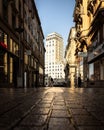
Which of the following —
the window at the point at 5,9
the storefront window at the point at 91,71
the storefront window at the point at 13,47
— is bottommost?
the storefront window at the point at 91,71

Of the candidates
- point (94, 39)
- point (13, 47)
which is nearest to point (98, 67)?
point (94, 39)

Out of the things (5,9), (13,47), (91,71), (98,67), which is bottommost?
(91,71)

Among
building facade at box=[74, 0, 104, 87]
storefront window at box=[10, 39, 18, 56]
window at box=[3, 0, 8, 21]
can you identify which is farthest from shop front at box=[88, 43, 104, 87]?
window at box=[3, 0, 8, 21]

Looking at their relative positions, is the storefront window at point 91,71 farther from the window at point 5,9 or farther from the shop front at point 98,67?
the window at point 5,9

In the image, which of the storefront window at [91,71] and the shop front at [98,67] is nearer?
the shop front at [98,67]

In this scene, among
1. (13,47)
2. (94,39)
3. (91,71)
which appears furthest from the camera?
(91,71)

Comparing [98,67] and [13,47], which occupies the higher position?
[13,47]

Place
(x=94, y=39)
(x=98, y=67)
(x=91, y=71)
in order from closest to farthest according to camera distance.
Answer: (x=98, y=67), (x=94, y=39), (x=91, y=71)

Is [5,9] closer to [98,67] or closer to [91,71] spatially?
[98,67]

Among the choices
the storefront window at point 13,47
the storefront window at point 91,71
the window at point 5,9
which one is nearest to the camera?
the window at point 5,9

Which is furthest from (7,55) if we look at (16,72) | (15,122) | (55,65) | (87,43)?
(55,65)

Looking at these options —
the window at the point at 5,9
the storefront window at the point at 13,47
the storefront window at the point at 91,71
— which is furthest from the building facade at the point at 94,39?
the window at the point at 5,9

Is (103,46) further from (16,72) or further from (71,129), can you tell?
(71,129)

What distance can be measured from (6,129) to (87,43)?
124 ft
